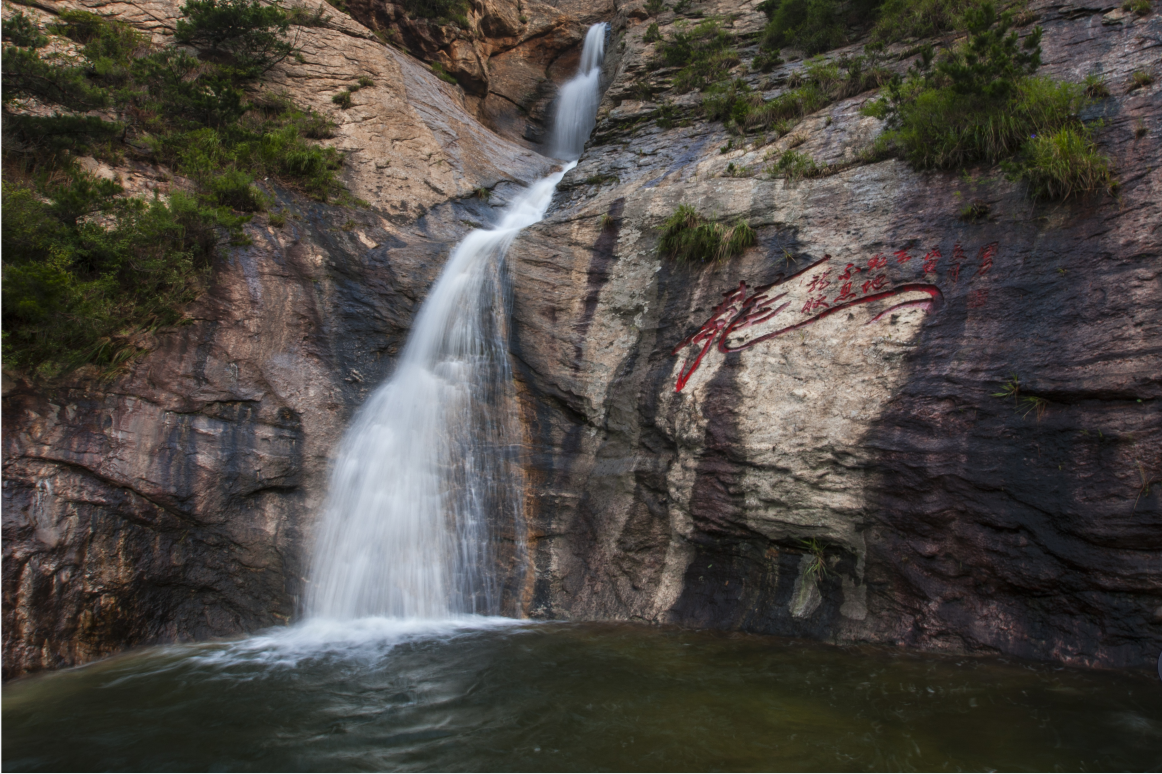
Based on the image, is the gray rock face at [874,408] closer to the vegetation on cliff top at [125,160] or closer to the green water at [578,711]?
the green water at [578,711]

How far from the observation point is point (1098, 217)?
5590 mm

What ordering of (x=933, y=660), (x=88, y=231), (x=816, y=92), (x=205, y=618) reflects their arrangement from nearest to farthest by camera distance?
(x=933, y=660) → (x=205, y=618) → (x=88, y=231) → (x=816, y=92)

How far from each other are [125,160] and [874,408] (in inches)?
405

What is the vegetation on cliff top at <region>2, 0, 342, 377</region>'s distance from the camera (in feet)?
20.7

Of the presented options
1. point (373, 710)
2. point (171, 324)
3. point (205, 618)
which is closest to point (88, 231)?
point (171, 324)

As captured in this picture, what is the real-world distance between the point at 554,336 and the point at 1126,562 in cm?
616

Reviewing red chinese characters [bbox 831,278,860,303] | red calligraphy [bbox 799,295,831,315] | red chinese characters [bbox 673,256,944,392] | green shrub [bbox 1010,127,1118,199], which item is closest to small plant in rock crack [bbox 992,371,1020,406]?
red chinese characters [bbox 673,256,944,392]

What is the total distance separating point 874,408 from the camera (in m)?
5.89

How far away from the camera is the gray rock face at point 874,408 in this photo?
493 centimetres

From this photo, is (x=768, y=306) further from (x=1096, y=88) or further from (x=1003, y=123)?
(x=1096, y=88)

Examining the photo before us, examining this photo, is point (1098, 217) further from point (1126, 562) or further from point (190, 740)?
point (190, 740)

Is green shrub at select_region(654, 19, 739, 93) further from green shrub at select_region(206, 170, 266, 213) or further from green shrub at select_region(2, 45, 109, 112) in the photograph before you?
green shrub at select_region(2, 45, 109, 112)

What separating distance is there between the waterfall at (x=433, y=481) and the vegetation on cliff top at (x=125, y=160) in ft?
9.18

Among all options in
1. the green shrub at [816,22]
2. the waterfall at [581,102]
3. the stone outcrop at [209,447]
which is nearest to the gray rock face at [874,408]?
the stone outcrop at [209,447]
